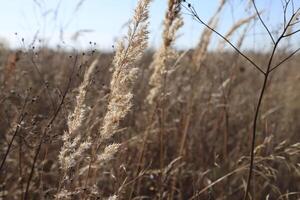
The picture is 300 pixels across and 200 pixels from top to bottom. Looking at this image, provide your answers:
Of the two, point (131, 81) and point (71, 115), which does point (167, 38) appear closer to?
point (131, 81)

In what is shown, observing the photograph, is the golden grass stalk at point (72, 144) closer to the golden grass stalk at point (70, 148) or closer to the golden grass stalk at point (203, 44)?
the golden grass stalk at point (70, 148)

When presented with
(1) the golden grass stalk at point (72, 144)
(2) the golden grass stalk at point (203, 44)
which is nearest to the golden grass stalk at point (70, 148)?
(1) the golden grass stalk at point (72, 144)

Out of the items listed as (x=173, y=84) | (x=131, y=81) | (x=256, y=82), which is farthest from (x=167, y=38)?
(x=256, y=82)

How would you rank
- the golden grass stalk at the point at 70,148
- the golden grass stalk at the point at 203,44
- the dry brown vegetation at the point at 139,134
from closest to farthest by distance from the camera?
the golden grass stalk at the point at 70,148, the dry brown vegetation at the point at 139,134, the golden grass stalk at the point at 203,44

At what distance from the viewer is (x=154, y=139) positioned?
10.6 ft

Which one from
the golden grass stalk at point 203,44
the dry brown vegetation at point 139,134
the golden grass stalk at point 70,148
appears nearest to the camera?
the golden grass stalk at point 70,148

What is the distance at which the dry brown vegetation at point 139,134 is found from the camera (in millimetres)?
1616

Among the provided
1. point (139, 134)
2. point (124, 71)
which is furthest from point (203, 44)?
point (124, 71)

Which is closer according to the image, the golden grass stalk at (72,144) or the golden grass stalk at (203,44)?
the golden grass stalk at (72,144)

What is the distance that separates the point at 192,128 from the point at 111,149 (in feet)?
6.52

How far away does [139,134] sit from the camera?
120 inches

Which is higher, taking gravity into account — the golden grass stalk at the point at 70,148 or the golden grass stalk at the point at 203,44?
the golden grass stalk at the point at 203,44

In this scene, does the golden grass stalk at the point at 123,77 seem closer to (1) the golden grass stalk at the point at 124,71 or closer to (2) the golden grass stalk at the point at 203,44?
(1) the golden grass stalk at the point at 124,71

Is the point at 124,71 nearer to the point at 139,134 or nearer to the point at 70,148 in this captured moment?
the point at 70,148
